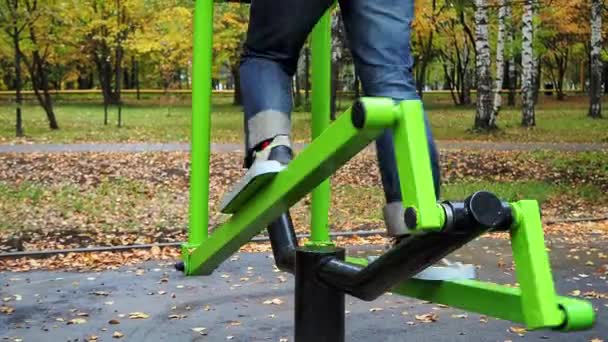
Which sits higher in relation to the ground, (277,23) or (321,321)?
(277,23)

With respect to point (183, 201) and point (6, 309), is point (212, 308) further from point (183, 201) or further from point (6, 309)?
point (183, 201)

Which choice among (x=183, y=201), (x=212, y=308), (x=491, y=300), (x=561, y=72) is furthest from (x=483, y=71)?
(x=561, y=72)

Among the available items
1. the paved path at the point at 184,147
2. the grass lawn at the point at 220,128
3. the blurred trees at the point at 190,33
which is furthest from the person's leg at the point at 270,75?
the grass lawn at the point at 220,128

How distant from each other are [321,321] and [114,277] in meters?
4.89

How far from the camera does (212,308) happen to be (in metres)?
5.96

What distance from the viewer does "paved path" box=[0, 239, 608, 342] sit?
5.25m

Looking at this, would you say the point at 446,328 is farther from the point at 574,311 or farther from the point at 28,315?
the point at 574,311

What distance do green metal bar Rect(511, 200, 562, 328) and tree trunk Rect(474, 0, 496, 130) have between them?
1874cm

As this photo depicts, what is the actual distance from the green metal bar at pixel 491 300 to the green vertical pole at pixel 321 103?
0.71 m

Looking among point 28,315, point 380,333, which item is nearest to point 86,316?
point 28,315

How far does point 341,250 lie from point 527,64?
22174mm

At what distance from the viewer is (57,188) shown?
12.7 m

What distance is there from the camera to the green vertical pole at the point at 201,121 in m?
2.92

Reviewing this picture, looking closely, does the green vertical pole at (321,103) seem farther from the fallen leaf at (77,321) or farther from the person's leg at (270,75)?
the fallen leaf at (77,321)
